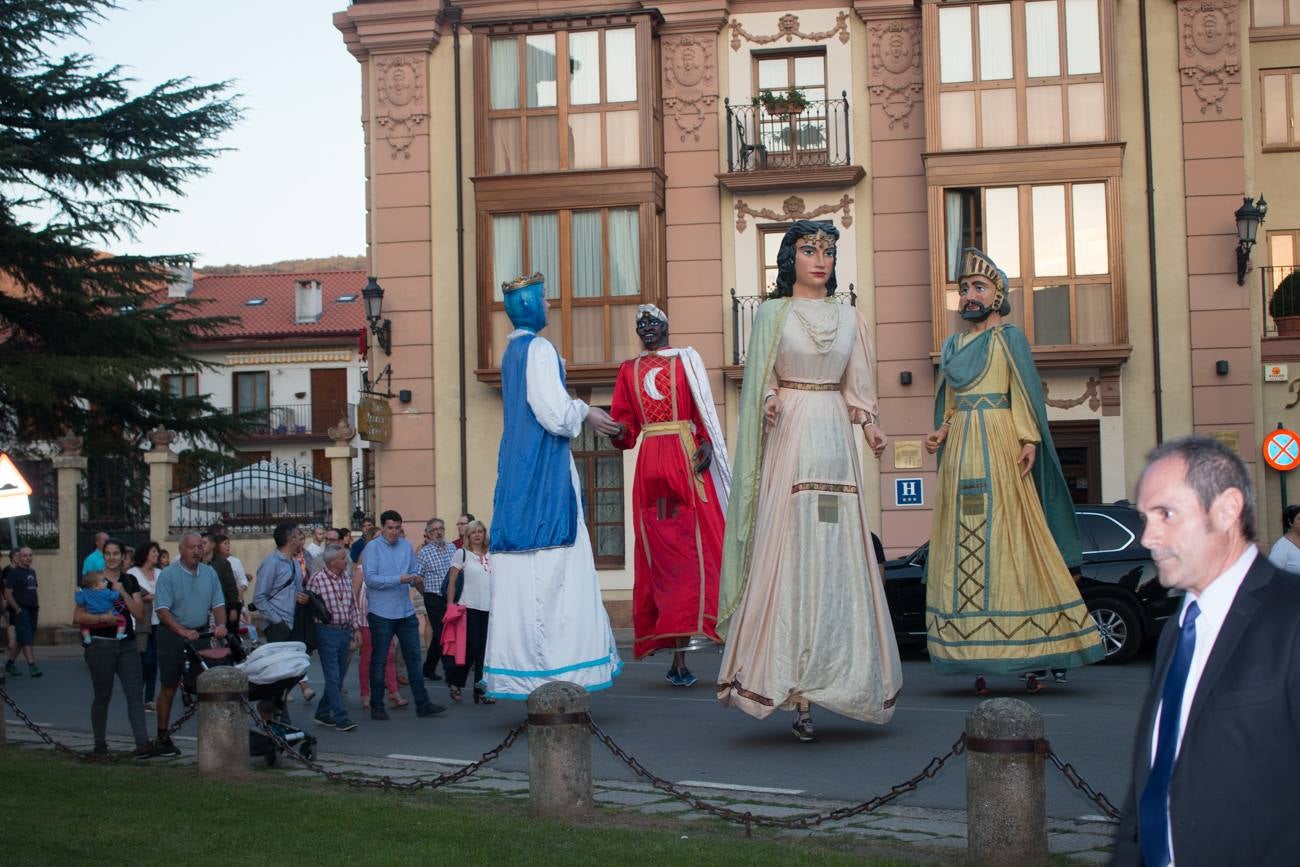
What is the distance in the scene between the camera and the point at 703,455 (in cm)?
1253

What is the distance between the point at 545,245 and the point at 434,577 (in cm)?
1192

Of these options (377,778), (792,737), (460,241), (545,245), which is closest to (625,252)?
(545,245)

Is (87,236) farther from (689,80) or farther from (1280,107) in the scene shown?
(1280,107)

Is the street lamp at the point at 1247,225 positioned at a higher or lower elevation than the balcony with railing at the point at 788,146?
lower

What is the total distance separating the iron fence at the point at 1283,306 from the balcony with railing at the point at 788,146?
21.5 ft

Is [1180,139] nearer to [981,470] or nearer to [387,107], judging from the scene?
[387,107]

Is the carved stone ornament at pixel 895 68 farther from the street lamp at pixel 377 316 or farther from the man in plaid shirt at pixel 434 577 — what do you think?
the man in plaid shirt at pixel 434 577

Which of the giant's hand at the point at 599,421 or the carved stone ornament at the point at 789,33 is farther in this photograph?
the carved stone ornament at the point at 789,33

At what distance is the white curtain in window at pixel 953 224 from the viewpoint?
2525 cm

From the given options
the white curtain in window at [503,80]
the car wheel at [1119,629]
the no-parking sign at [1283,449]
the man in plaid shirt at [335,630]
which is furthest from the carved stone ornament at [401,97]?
the car wheel at [1119,629]

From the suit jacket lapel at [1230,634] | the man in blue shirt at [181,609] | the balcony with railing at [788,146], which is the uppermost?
the balcony with railing at [788,146]

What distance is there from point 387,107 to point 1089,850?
2248cm

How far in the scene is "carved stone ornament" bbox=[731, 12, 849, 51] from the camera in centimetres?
2594

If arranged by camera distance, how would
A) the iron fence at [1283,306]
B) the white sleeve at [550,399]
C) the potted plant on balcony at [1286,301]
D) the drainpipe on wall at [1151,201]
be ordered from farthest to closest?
the potted plant on balcony at [1286,301] < the iron fence at [1283,306] < the drainpipe on wall at [1151,201] < the white sleeve at [550,399]
